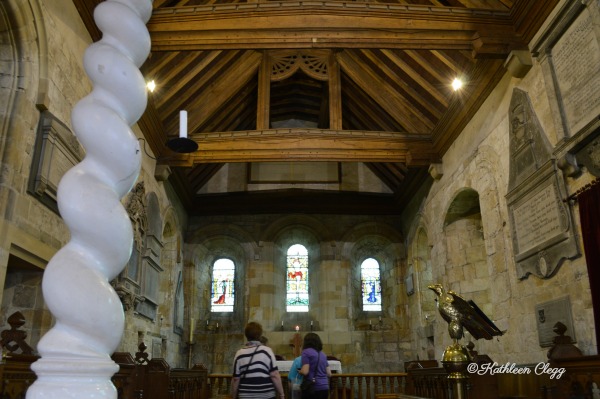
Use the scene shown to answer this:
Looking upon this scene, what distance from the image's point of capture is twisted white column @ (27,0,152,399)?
117cm

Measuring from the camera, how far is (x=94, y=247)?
125 centimetres

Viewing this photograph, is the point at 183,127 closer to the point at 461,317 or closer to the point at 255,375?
the point at 255,375

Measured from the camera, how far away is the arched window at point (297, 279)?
12.2 metres

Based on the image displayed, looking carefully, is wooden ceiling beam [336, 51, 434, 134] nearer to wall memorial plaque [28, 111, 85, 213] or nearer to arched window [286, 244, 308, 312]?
arched window [286, 244, 308, 312]

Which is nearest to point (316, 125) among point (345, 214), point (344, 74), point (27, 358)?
point (345, 214)

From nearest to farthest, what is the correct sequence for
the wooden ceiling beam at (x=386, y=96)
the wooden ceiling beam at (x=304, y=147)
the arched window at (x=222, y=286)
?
the wooden ceiling beam at (x=304, y=147) < the wooden ceiling beam at (x=386, y=96) < the arched window at (x=222, y=286)

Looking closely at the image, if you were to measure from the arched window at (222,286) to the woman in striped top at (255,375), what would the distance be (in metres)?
8.49

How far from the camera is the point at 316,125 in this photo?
13195 millimetres

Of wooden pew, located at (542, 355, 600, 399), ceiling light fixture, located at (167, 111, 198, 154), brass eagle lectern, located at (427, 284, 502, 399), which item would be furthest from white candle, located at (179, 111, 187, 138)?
wooden pew, located at (542, 355, 600, 399)

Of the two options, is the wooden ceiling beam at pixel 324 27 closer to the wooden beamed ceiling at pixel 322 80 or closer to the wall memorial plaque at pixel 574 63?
the wooden beamed ceiling at pixel 322 80

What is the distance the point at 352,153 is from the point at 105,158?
7611 millimetres

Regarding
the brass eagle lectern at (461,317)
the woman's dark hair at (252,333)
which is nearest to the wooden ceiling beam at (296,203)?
the woman's dark hair at (252,333)

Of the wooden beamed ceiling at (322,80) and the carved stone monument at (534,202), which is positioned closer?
the carved stone monument at (534,202)

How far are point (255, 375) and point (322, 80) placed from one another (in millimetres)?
7021
